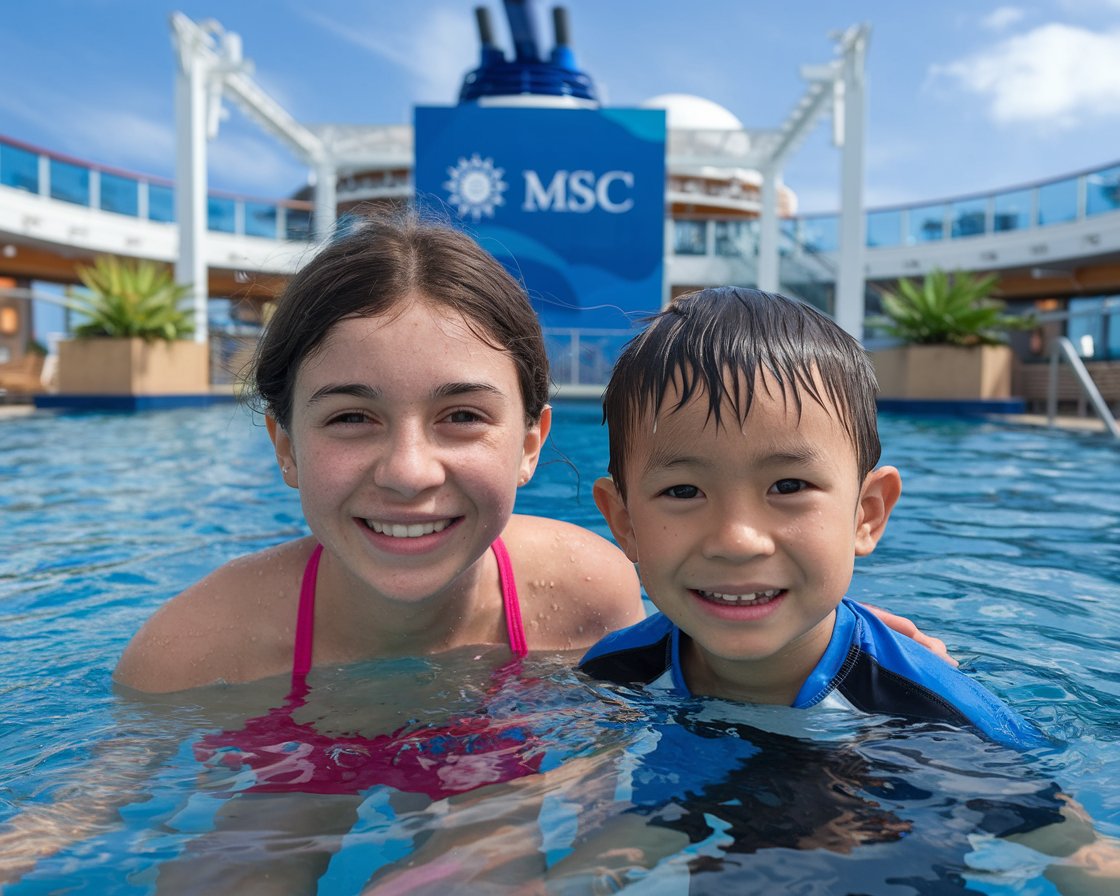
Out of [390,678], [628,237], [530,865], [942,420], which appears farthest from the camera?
[628,237]

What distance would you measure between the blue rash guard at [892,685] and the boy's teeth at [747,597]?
263mm

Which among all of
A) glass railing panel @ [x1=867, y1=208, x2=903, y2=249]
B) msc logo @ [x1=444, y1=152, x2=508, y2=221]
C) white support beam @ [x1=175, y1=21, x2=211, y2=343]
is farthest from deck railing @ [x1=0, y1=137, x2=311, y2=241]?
glass railing panel @ [x1=867, y1=208, x2=903, y2=249]

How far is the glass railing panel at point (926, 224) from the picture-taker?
24703mm

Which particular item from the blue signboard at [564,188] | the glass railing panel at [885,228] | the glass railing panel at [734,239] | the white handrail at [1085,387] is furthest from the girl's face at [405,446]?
the glass railing panel at [885,228]

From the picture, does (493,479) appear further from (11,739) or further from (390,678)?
(11,739)

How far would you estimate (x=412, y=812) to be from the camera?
150 centimetres

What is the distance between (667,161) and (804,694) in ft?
54.6

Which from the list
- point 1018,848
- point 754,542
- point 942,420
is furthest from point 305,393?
point 942,420

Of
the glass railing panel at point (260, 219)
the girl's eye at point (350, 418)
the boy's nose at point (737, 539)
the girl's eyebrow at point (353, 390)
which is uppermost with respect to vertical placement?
the glass railing panel at point (260, 219)

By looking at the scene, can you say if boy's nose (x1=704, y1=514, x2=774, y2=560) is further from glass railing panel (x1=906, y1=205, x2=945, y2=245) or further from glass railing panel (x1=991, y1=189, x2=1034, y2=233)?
glass railing panel (x1=906, y1=205, x2=945, y2=245)

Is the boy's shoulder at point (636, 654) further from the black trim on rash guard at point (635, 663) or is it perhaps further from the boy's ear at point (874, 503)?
the boy's ear at point (874, 503)

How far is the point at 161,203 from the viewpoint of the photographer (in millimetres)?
23828

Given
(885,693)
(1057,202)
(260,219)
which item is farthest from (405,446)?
(260,219)

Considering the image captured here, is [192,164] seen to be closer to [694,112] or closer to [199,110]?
[199,110]
